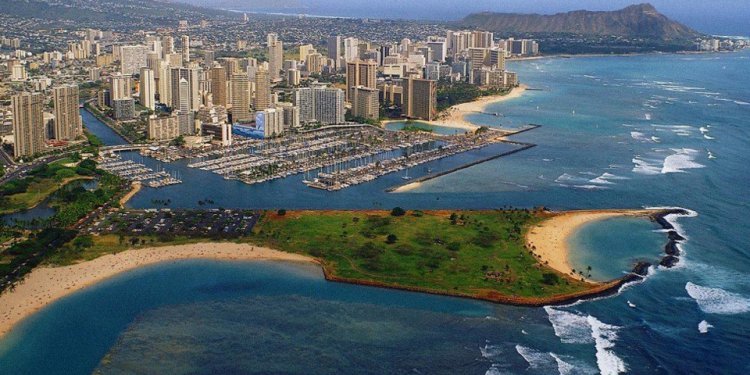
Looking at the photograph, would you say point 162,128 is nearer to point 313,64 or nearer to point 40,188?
point 40,188

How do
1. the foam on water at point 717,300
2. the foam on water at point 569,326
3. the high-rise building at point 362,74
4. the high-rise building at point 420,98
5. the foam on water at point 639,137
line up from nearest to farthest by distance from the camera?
the foam on water at point 569,326, the foam on water at point 717,300, the foam on water at point 639,137, the high-rise building at point 420,98, the high-rise building at point 362,74

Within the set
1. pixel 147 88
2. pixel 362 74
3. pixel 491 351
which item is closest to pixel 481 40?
pixel 362 74

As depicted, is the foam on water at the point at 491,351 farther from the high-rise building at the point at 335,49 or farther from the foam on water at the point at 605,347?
the high-rise building at the point at 335,49

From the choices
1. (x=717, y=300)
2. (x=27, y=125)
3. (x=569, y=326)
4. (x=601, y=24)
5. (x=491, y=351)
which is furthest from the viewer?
(x=601, y=24)

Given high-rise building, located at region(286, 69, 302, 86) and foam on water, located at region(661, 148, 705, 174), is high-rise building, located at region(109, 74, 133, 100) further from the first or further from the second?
foam on water, located at region(661, 148, 705, 174)

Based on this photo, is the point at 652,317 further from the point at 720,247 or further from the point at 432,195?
the point at 432,195

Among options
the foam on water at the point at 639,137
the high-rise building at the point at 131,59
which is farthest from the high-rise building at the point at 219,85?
the foam on water at the point at 639,137
